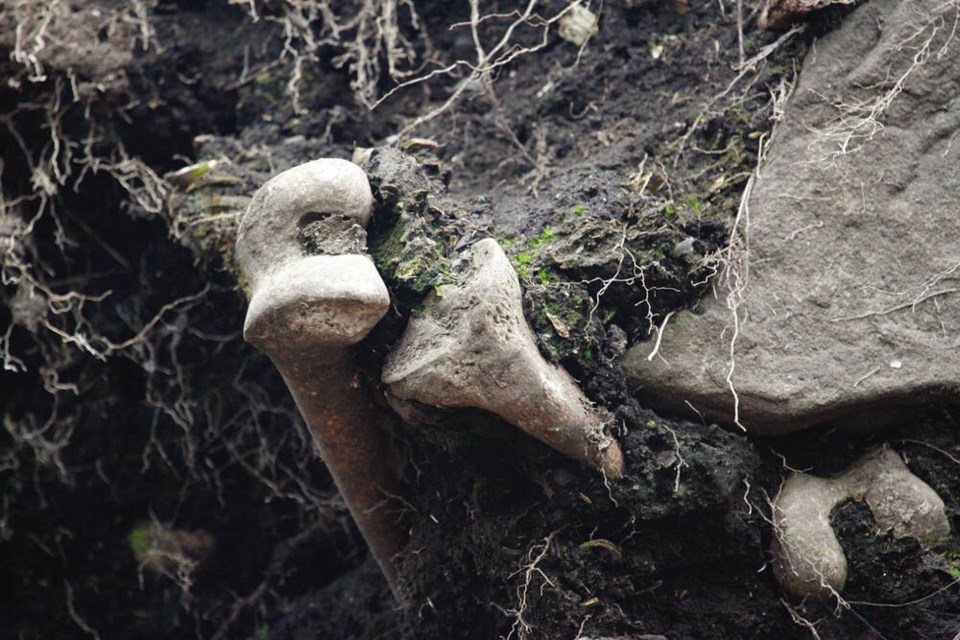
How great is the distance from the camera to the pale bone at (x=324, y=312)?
149 cm

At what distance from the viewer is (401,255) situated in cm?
165

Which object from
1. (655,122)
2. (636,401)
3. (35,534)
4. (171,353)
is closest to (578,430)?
(636,401)

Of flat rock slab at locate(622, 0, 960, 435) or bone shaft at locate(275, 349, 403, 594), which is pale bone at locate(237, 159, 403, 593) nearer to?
bone shaft at locate(275, 349, 403, 594)

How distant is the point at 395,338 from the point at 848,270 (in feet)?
2.60

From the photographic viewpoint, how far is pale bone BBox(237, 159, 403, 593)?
1491 mm

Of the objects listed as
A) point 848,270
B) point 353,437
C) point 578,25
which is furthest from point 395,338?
point 578,25

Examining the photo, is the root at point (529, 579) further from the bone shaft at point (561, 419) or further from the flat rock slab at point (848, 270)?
the flat rock slab at point (848, 270)

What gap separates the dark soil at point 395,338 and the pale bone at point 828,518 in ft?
0.10

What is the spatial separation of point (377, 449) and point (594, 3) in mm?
1134

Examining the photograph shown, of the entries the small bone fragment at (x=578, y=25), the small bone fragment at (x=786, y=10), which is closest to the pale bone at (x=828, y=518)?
the small bone fragment at (x=786, y=10)

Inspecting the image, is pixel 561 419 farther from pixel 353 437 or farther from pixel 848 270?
pixel 848 270

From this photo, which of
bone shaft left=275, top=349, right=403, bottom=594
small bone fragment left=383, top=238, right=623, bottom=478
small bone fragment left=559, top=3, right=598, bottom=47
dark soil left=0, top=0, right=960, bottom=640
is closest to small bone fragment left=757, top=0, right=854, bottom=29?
dark soil left=0, top=0, right=960, bottom=640

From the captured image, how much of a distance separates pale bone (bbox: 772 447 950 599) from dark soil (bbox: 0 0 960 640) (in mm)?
31

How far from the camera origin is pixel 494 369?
1.50 m
